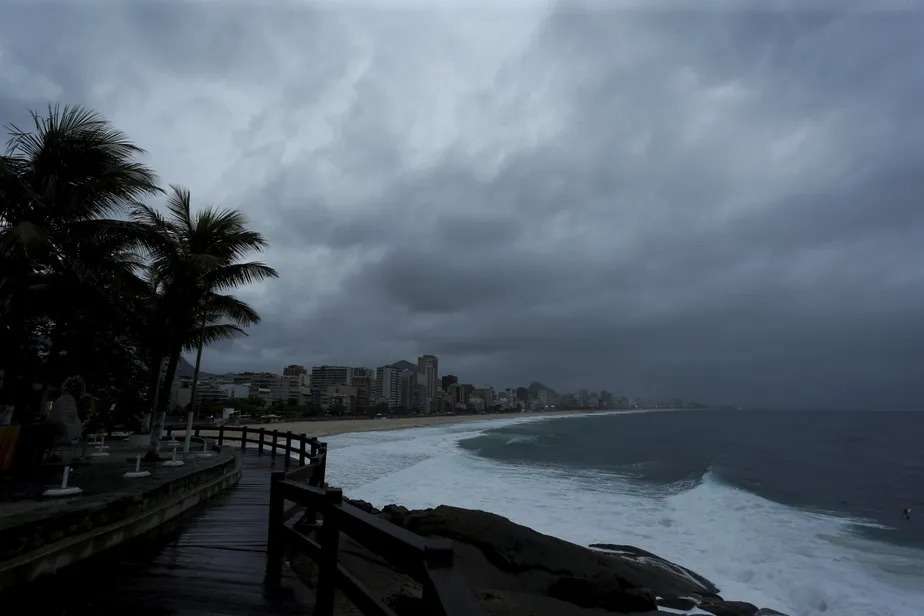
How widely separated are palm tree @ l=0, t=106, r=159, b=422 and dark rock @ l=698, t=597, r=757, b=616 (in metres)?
13.0

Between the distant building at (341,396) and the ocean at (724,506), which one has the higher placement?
the distant building at (341,396)

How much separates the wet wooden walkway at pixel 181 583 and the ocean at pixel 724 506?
1122cm

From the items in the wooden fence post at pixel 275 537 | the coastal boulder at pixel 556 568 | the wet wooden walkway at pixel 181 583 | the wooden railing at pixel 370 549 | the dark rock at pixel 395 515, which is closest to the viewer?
the wooden railing at pixel 370 549

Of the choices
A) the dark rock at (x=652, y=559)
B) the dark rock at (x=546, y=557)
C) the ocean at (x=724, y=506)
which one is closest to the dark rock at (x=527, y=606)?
the dark rock at (x=546, y=557)

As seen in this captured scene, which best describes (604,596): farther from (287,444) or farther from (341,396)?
(341,396)

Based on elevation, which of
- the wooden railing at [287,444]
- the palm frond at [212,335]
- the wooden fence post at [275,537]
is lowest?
the wooden fence post at [275,537]

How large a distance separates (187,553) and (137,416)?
17.7 metres

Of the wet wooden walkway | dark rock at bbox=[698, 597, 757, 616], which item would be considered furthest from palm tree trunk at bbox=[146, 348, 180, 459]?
dark rock at bbox=[698, 597, 757, 616]

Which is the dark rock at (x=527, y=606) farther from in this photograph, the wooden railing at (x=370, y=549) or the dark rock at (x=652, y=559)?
the wooden railing at (x=370, y=549)

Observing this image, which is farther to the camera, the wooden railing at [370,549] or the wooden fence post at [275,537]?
the wooden fence post at [275,537]

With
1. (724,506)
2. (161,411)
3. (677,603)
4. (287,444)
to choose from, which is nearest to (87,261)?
(161,411)

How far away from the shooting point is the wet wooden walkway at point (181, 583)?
4484mm

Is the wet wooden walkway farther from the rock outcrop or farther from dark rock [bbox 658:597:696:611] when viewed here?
dark rock [bbox 658:597:696:611]

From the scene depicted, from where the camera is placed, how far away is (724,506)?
920 inches
